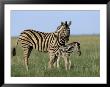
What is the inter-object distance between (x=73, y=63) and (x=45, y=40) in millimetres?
185

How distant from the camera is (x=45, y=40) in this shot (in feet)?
7.95

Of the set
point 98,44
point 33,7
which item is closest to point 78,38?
point 98,44

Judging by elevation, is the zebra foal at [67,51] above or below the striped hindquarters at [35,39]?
below

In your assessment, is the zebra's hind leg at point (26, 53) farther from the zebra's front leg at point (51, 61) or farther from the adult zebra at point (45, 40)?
the zebra's front leg at point (51, 61)

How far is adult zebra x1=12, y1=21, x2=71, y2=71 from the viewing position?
7.84 ft

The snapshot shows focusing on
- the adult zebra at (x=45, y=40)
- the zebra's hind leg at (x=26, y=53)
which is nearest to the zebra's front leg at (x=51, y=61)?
the adult zebra at (x=45, y=40)

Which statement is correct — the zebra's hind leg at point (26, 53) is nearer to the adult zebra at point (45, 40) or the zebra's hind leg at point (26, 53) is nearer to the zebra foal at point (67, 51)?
the adult zebra at point (45, 40)

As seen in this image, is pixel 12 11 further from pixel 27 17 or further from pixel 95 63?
pixel 95 63

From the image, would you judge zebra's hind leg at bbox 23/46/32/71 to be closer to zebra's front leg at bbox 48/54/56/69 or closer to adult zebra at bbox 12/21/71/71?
adult zebra at bbox 12/21/71/71

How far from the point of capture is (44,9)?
237 centimetres

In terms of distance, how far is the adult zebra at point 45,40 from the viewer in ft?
7.84

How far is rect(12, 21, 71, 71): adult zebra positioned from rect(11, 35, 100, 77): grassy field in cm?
3

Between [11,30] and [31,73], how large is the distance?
236 millimetres

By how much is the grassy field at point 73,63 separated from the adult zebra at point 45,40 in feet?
0.09
